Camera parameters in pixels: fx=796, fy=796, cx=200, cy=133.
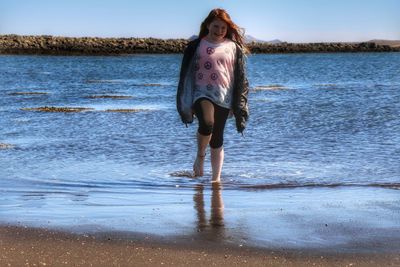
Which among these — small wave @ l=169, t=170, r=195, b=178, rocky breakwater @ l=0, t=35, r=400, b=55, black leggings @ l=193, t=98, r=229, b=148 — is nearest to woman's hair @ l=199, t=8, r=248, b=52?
→ black leggings @ l=193, t=98, r=229, b=148

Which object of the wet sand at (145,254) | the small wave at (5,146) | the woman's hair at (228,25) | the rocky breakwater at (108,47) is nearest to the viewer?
the wet sand at (145,254)

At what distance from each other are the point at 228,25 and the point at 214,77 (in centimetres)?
51

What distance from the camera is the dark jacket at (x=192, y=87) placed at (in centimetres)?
762

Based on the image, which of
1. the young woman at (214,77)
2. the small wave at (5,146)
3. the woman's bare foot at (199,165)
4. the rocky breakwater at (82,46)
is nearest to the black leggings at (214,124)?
the young woman at (214,77)

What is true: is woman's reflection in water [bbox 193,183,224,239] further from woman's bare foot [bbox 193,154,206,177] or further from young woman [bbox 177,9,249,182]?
young woman [bbox 177,9,249,182]

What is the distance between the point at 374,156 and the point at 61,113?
34.4ft

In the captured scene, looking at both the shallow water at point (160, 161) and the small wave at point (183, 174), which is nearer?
the shallow water at point (160, 161)

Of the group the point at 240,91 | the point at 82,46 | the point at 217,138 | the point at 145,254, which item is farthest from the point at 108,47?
the point at 145,254

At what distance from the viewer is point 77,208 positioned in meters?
6.40

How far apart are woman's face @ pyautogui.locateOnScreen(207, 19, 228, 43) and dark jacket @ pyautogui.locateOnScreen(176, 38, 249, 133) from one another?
16cm

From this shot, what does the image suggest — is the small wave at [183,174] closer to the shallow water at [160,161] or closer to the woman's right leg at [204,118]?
the shallow water at [160,161]

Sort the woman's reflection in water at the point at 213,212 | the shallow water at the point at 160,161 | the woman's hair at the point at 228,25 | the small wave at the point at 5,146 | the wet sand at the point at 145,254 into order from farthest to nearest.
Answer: the small wave at the point at 5,146 → the woman's hair at the point at 228,25 → the shallow water at the point at 160,161 → the woman's reflection in water at the point at 213,212 → the wet sand at the point at 145,254

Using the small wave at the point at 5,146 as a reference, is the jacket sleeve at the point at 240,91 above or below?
above

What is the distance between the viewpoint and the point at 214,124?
779 centimetres
